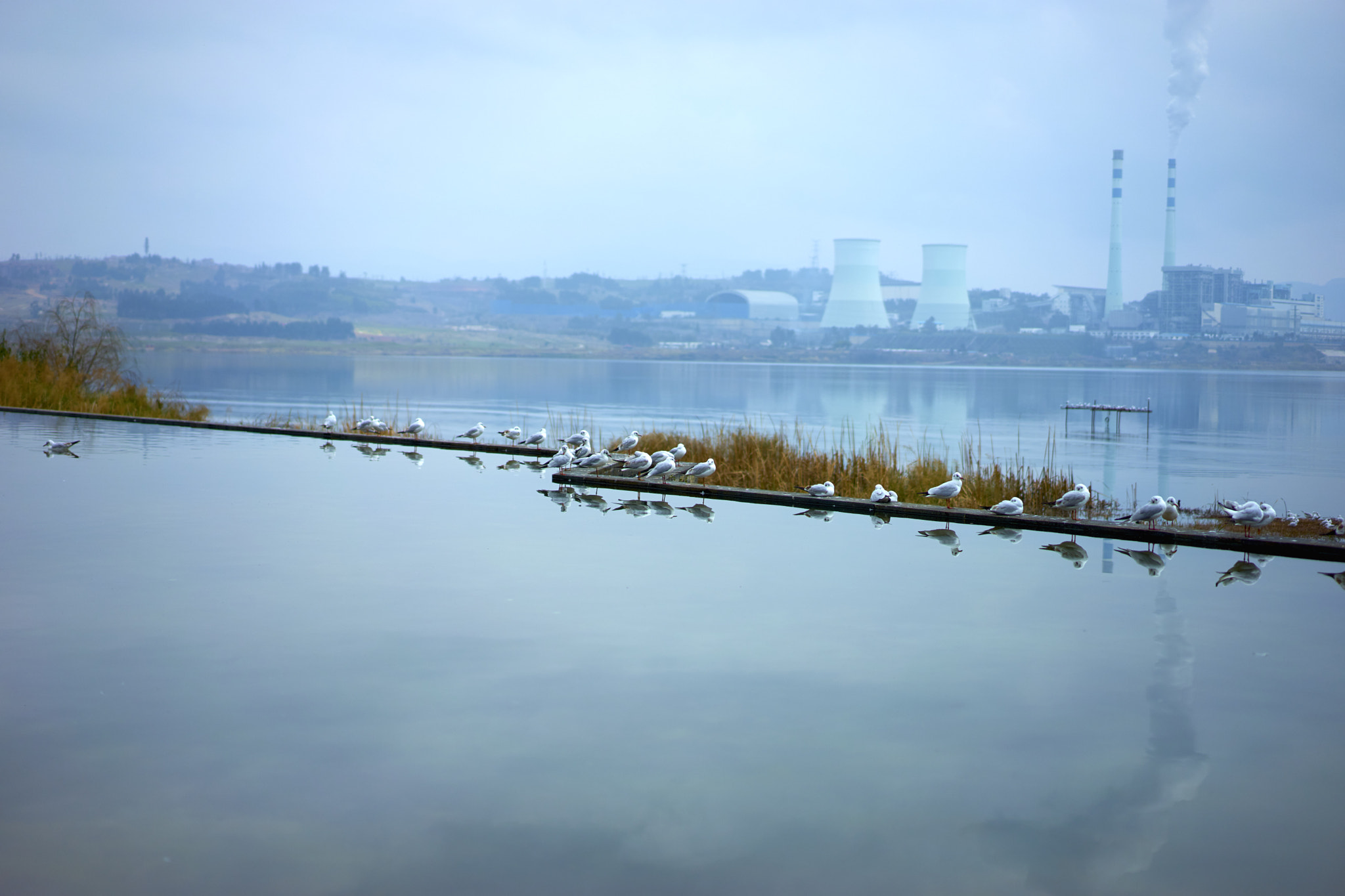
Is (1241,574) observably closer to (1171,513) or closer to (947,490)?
(947,490)

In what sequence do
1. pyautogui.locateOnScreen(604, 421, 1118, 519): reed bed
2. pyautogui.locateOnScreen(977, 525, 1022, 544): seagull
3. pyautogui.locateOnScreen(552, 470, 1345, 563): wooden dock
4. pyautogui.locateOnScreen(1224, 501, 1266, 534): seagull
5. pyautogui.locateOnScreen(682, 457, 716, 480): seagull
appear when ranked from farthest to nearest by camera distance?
1. pyautogui.locateOnScreen(604, 421, 1118, 519): reed bed
2. pyautogui.locateOnScreen(682, 457, 716, 480): seagull
3. pyautogui.locateOnScreen(977, 525, 1022, 544): seagull
4. pyautogui.locateOnScreen(1224, 501, 1266, 534): seagull
5. pyautogui.locateOnScreen(552, 470, 1345, 563): wooden dock

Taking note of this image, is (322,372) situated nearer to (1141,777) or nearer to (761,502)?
(761,502)

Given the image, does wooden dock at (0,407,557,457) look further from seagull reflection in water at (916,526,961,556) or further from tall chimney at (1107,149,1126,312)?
tall chimney at (1107,149,1126,312)

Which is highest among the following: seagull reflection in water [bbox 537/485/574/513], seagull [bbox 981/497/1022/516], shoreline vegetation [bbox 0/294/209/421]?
shoreline vegetation [bbox 0/294/209/421]

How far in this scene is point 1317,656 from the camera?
482 centimetres

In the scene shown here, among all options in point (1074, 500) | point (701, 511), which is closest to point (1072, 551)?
point (1074, 500)

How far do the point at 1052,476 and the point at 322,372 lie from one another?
176 ft

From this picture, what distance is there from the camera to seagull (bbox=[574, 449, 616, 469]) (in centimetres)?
998

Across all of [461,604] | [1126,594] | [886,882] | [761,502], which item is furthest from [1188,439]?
[886,882]

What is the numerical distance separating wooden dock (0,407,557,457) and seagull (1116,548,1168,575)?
6352mm

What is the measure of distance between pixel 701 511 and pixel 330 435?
266 inches

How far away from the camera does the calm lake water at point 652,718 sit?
9.43 ft

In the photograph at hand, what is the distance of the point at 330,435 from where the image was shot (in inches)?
545

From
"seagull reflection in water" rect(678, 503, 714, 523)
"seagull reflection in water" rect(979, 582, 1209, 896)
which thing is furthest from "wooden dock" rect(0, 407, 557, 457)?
"seagull reflection in water" rect(979, 582, 1209, 896)
